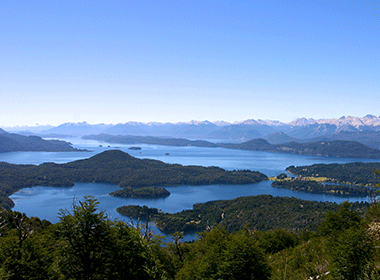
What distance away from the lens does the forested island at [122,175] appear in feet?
454

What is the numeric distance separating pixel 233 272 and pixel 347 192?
138319 millimetres

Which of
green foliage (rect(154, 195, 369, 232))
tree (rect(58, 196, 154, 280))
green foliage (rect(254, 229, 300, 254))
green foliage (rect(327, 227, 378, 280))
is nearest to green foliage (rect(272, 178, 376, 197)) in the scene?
green foliage (rect(154, 195, 369, 232))

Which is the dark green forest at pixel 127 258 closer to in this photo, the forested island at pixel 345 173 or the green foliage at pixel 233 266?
the green foliage at pixel 233 266

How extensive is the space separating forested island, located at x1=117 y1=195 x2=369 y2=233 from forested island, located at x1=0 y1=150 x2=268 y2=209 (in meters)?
36.4

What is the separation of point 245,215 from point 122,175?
3827 inches

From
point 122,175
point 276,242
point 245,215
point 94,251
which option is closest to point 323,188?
point 245,215

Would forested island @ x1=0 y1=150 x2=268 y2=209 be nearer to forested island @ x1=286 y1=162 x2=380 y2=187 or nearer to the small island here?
the small island

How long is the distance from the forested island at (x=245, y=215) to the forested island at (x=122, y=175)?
36385mm

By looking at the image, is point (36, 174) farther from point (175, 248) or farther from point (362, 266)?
point (362, 266)

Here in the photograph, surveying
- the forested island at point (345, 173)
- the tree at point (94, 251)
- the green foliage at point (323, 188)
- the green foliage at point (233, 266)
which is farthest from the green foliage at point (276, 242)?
the forested island at point (345, 173)

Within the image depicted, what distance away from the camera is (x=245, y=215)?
3359 inches

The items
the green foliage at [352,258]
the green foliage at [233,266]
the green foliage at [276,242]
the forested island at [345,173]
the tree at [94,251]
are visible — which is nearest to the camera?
the tree at [94,251]

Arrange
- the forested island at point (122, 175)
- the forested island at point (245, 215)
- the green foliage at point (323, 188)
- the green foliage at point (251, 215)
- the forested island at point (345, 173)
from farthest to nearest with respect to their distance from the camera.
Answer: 1. the forested island at point (345, 173)
2. the forested island at point (122, 175)
3. the green foliage at point (323, 188)
4. the forested island at point (245, 215)
5. the green foliage at point (251, 215)

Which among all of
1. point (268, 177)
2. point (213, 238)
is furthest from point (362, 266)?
point (268, 177)
